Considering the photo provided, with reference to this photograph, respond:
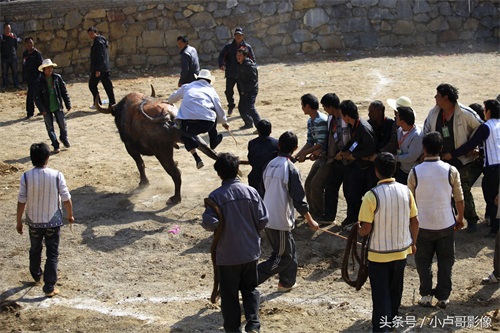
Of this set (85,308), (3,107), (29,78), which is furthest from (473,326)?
(3,107)

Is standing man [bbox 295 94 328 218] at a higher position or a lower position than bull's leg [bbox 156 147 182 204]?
higher

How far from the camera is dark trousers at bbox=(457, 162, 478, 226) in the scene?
9375 mm

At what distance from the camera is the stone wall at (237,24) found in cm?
1927

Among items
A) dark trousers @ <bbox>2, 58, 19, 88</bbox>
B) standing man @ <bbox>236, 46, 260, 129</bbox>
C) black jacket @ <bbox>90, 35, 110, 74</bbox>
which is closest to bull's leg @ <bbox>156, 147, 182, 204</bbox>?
standing man @ <bbox>236, 46, 260, 129</bbox>

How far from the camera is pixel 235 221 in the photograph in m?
6.89

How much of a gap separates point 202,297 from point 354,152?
2.40 meters

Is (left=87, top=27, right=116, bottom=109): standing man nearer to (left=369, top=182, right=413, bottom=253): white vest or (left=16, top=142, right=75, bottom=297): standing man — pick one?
(left=16, top=142, right=75, bottom=297): standing man

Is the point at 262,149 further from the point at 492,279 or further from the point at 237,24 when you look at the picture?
the point at 237,24

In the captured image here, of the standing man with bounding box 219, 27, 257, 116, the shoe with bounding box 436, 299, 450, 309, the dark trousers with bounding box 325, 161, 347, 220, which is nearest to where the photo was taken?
the shoe with bounding box 436, 299, 450, 309

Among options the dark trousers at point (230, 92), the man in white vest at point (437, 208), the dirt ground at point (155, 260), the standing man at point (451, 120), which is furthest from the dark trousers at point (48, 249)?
the dark trousers at point (230, 92)

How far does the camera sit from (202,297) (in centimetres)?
830

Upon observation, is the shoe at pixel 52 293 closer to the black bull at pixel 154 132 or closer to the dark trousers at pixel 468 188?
the black bull at pixel 154 132

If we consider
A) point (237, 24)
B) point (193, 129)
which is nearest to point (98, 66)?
point (237, 24)

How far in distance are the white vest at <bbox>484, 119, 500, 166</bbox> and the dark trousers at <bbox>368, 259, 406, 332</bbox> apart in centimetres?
262
